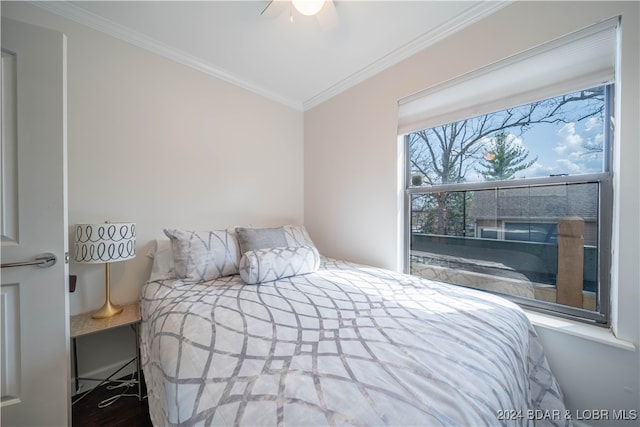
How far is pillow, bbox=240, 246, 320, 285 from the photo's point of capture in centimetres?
149

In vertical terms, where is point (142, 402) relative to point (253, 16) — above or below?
below

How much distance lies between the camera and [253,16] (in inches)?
61.6

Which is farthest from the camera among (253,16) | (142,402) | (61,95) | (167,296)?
(253,16)

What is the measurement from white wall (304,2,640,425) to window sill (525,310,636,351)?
0.03 meters

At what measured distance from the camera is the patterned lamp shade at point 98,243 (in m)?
1.34

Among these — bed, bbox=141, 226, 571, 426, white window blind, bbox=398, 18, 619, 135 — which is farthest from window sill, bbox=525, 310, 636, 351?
white window blind, bbox=398, 18, 619, 135

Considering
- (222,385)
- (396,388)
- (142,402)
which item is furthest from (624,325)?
(142,402)

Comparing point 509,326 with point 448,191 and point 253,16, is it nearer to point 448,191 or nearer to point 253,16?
point 448,191

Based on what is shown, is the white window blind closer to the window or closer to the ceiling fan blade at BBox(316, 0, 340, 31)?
the window

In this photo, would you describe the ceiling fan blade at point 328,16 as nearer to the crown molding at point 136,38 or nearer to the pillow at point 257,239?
the crown molding at point 136,38

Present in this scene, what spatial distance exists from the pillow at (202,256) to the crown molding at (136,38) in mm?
1474

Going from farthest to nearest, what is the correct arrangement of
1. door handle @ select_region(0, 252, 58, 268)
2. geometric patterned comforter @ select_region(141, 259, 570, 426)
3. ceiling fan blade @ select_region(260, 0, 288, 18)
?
ceiling fan blade @ select_region(260, 0, 288, 18) < door handle @ select_region(0, 252, 58, 268) < geometric patterned comforter @ select_region(141, 259, 570, 426)

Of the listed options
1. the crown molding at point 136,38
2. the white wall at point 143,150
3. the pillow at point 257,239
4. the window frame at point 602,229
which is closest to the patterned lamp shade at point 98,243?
the white wall at point 143,150

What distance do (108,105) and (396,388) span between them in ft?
7.79
